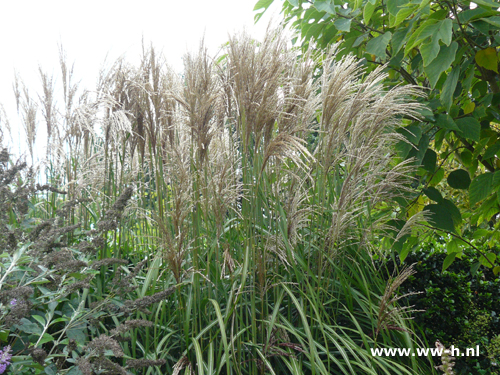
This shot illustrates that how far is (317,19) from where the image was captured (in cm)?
292

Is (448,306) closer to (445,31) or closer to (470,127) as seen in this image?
(470,127)

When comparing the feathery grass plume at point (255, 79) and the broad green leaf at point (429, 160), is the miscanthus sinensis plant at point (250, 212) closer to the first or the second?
the feathery grass plume at point (255, 79)

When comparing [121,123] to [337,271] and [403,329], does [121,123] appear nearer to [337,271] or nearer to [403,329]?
[337,271]

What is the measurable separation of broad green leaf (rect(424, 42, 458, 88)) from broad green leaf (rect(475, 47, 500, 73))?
534mm

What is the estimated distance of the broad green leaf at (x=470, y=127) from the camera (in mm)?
2459

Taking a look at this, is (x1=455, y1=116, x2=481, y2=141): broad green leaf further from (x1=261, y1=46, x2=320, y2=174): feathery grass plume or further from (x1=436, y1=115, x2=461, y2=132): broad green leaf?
(x1=261, y1=46, x2=320, y2=174): feathery grass plume

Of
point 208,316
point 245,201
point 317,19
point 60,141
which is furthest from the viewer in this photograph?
point 60,141

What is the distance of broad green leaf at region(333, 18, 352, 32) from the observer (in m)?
2.64

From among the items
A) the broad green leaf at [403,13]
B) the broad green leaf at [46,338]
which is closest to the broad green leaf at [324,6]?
the broad green leaf at [403,13]

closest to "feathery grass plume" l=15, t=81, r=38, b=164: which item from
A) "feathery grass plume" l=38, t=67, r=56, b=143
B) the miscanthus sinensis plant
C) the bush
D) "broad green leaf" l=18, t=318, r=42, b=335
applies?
"feathery grass plume" l=38, t=67, r=56, b=143

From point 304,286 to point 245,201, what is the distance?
0.61 meters

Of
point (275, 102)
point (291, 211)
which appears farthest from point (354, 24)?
point (291, 211)

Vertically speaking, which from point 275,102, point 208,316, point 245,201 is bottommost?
point 208,316

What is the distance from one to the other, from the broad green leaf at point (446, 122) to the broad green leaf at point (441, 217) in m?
0.50
